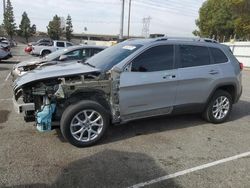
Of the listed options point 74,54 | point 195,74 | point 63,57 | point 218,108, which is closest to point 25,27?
point 74,54

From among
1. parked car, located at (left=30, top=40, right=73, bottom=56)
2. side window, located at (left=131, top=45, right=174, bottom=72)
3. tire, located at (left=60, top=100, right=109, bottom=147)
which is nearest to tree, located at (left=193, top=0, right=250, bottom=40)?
parked car, located at (left=30, top=40, right=73, bottom=56)

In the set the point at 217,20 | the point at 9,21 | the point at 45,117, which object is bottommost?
the point at 45,117

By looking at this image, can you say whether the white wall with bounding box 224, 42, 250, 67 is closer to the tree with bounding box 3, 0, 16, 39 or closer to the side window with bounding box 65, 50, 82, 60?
the side window with bounding box 65, 50, 82, 60

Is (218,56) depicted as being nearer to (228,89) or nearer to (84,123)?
(228,89)

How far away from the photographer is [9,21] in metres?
73.2

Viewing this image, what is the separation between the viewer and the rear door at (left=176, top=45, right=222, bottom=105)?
5977 millimetres

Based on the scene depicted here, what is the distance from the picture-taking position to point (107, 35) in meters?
134

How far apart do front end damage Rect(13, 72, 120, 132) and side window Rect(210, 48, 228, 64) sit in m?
2.46

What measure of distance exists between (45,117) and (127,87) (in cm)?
145

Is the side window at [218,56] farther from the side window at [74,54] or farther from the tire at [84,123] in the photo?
the side window at [74,54]

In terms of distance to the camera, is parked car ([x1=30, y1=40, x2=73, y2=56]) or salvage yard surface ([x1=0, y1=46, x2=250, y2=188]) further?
parked car ([x1=30, y1=40, x2=73, y2=56])

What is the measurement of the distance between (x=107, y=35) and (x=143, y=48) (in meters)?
131

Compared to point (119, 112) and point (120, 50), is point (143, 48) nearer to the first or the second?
point (120, 50)

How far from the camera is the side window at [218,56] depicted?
6.54m
